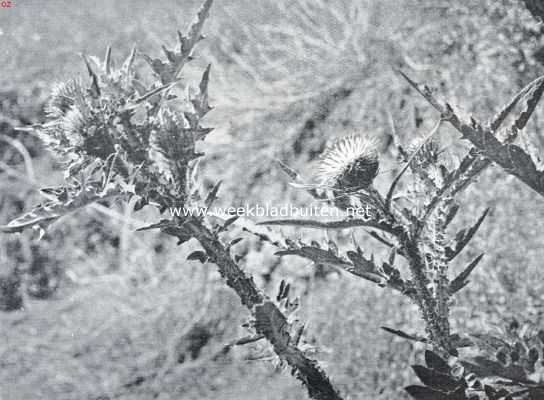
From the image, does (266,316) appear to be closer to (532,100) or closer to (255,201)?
(532,100)

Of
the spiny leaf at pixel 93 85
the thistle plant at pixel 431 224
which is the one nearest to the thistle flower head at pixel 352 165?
the thistle plant at pixel 431 224

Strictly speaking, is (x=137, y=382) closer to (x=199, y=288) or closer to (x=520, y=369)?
(x=199, y=288)

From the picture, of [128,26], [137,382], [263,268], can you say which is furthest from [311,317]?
[128,26]

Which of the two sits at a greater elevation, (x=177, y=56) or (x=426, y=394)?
(x=177, y=56)

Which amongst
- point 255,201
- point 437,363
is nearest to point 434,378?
point 437,363

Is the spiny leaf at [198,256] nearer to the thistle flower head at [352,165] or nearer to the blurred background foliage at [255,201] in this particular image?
the thistle flower head at [352,165]

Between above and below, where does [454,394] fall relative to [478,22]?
below
